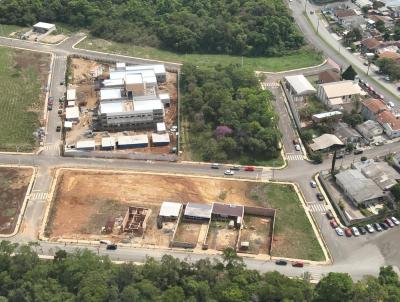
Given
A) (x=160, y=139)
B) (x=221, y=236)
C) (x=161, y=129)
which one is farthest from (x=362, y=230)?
(x=161, y=129)

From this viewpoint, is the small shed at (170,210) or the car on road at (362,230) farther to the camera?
the small shed at (170,210)

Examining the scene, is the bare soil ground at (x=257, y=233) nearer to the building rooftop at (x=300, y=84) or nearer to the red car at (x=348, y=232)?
the red car at (x=348, y=232)

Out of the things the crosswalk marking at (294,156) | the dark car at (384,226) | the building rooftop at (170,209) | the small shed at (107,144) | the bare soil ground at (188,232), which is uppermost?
the building rooftop at (170,209)

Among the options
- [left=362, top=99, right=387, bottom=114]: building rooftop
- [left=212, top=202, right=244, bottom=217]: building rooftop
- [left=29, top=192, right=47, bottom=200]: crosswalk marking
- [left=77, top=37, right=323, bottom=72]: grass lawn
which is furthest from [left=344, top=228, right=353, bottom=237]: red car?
[left=77, top=37, right=323, bottom=72]: grass lawn

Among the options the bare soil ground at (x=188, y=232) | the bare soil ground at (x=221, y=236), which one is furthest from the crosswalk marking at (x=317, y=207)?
the bare soil ground at (x=188, y=232)

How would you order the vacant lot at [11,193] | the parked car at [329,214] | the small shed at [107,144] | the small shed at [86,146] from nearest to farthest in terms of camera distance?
1. the vacant lot at [11,193]
2. the parked car at [329,214]
3. the small shed at [86,146]
4. the small shed at [107,144]

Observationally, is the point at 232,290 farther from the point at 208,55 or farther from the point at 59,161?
the point at 208,55

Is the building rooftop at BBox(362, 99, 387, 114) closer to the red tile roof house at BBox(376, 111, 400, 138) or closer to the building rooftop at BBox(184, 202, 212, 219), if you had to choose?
the red tile roof house at BBox(376, 111, 400, 138)

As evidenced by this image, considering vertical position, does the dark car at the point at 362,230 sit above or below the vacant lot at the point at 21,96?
below

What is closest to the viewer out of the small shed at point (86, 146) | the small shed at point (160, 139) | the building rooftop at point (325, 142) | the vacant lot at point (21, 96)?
the building rooftop at point (325, 142)
